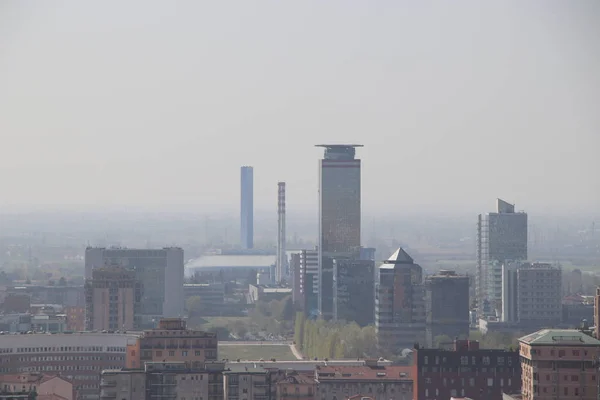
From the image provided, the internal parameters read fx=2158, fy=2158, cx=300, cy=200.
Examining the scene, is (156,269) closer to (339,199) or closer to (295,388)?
(339,199)

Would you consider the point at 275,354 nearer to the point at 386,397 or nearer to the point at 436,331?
the point at 436,331

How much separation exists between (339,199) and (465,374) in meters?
47.1

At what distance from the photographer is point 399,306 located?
73.0 meters

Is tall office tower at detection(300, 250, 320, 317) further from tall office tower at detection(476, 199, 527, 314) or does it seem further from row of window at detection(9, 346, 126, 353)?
row of window at detection(9, 346, 126, 353)

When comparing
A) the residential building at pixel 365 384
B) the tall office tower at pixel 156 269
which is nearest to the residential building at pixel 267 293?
the tall office tower at pixel 156 269

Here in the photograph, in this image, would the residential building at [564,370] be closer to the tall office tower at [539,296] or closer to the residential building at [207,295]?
the tall office tower at [539,296]

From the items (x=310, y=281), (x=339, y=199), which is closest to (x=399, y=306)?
(x=310, y=281)

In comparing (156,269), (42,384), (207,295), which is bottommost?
(42,384)

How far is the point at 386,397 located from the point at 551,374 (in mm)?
9460

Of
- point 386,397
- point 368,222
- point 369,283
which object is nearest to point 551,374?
point 386,397

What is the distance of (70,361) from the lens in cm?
5584

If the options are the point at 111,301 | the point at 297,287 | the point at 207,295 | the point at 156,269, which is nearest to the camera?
the point at 111,301

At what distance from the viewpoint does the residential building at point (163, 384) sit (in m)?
43.8

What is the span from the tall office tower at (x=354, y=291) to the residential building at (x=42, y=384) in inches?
1225
